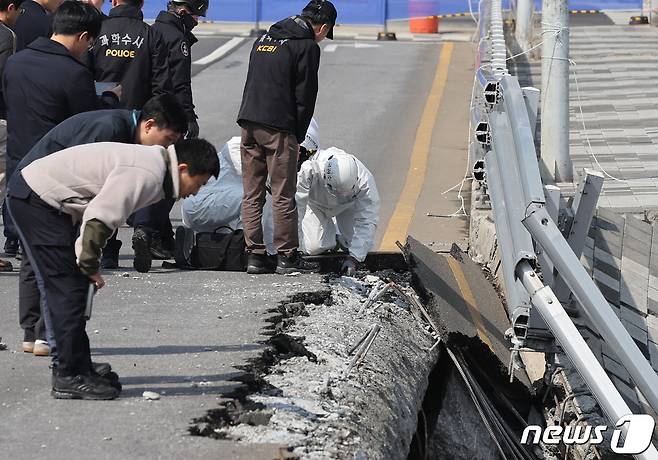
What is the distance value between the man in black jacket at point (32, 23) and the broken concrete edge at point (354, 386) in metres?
2.77

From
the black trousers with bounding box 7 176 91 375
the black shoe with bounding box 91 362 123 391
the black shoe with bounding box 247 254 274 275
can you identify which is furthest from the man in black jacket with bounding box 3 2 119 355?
the black shoe with bounding box 91 362 123 391

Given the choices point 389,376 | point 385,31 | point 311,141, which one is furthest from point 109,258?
point 385,31

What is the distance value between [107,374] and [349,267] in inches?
110

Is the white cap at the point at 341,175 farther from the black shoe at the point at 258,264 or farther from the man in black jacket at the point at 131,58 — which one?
→ the man in black jacket at the point at 131,58

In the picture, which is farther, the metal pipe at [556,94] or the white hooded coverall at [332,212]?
the metal pipe at [556,94]

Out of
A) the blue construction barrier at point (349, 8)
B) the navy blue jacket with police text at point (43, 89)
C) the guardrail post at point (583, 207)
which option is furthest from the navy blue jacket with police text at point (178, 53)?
the blue construction barrier at point (349, 8)

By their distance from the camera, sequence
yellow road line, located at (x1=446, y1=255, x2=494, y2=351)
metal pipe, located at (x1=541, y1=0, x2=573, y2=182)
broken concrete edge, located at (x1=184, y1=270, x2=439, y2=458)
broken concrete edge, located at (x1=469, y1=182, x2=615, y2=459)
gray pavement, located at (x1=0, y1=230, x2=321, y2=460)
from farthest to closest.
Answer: metal pipe, located at (x1=541, y1=0, x2=573, y2=182)
yellow road line, located at (x1=446, y1=255, x2=494, y2=351)
broken concrete edge, located at (x1=469, y1=182, x2=615, y2=459)
broken concrete edge, located at (x1=184, y1=270, x2=439, y2=458)
gray pavement, located at (x1=0, y1=230, x2=321, y2=460)

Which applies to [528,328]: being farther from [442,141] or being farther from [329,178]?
[442,141]

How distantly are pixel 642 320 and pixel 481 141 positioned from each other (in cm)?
154

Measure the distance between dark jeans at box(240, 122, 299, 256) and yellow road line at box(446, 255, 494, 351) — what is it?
1051mm

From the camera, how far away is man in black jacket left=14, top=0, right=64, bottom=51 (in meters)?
8.55

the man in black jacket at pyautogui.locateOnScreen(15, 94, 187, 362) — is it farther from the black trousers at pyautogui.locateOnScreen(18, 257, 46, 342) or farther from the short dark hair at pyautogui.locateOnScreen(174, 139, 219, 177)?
the short dark hair at pyautogui.locateOnScreen(174, 139, 219, 177)

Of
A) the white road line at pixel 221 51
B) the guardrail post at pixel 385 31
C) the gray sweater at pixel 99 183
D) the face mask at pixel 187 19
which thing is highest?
the face mask at pixel 187 19

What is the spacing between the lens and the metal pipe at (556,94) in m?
10.6
